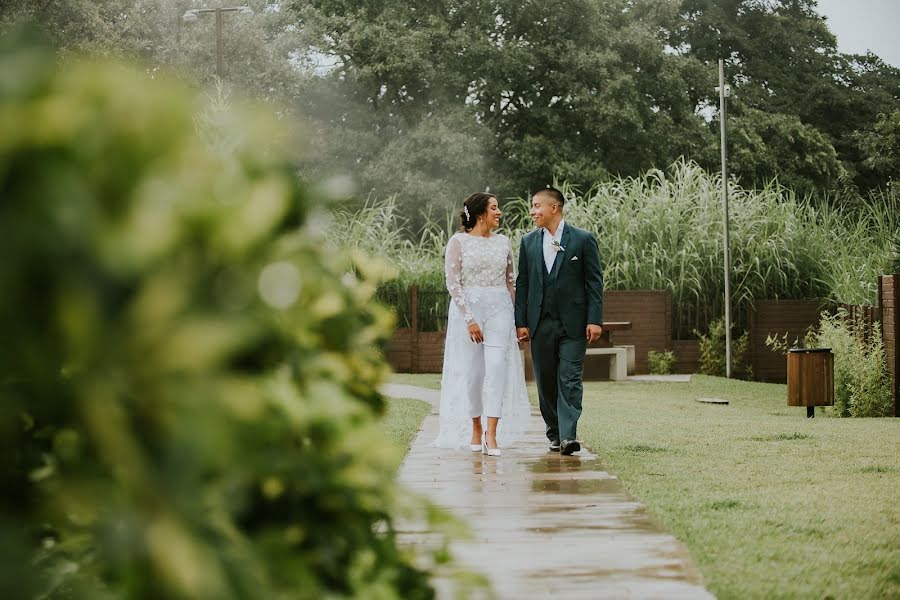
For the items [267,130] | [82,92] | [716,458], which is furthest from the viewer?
[716,458]

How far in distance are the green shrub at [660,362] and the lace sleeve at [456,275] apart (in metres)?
11.5

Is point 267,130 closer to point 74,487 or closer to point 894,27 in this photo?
point 74,487

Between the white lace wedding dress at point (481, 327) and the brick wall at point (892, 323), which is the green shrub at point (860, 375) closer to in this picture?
the brick wall at point (892, 323)

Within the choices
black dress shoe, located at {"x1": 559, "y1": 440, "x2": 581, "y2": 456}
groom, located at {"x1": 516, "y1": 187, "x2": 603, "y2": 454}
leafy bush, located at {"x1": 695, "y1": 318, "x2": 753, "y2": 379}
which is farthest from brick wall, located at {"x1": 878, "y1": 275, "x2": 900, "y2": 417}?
leafy bush, located at {"x1": 695, "y1": 318, "x2": 753, "y2": 379}

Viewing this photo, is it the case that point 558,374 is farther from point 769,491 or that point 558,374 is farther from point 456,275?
point 769,491

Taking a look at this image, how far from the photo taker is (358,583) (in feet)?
5.69

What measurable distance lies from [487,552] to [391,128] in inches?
1170

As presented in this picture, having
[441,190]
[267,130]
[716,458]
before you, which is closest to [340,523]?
[267,130]

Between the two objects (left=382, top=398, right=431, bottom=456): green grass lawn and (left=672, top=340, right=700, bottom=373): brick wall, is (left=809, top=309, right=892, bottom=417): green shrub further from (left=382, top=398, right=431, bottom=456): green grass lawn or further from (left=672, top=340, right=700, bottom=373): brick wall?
(left=672, top=340, right=700, bottom=373): brick wall

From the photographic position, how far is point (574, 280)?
27.2 ft

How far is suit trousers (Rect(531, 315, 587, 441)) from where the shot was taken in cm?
806

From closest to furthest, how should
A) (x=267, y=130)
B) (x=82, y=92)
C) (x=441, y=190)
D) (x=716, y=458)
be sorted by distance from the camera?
1. (x=82, y=92)
2. (x=267, y=130)
3. (x=716, y=458)
4. (x=441, y=190)

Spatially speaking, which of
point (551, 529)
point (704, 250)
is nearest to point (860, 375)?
point (704, 250)

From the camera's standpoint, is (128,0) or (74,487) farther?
(128,0)
